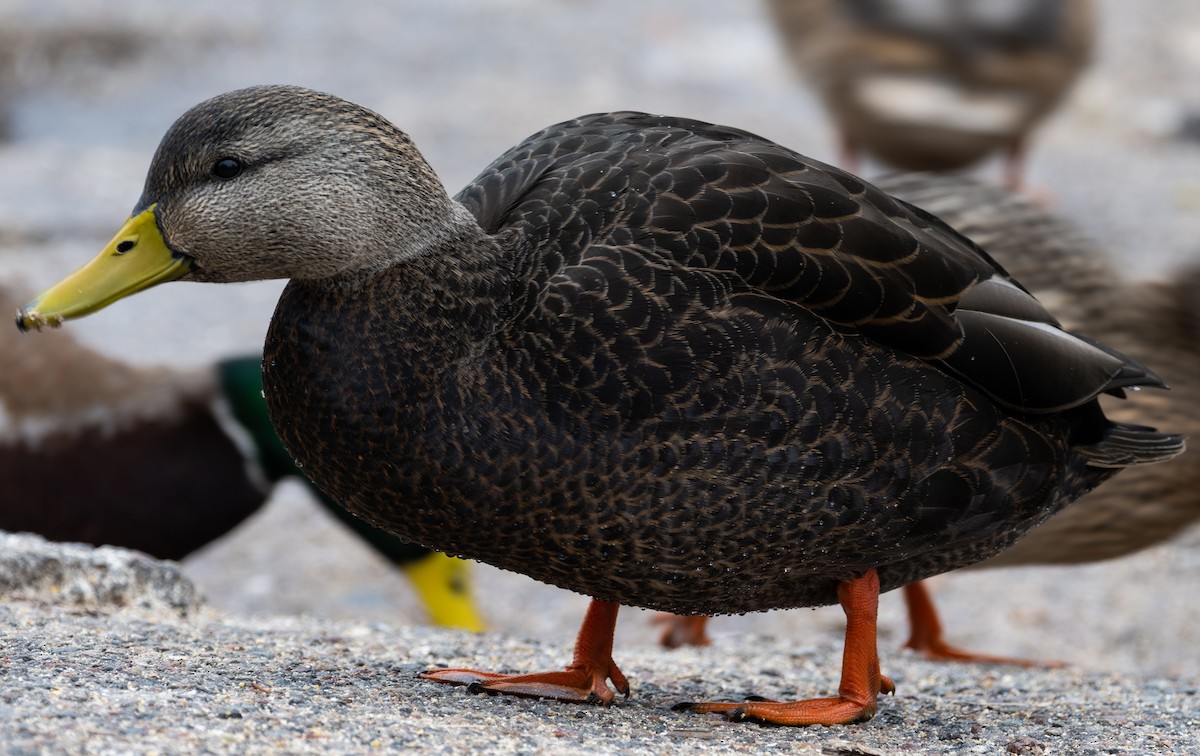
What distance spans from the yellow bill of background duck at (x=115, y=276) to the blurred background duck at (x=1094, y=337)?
234 centimetres

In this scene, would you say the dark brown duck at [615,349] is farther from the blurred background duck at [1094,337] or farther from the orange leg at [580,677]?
the blurred background duck at [1094,337]

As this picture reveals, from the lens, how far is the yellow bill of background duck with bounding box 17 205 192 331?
112 inches

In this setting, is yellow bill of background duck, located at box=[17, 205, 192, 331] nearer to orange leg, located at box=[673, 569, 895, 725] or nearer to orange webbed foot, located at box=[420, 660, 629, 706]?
orange webbed foot, located at box=[420, 660, 629, 706]

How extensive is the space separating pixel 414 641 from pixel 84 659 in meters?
1.05

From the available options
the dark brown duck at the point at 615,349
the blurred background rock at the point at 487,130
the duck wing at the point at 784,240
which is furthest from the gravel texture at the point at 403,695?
the blurred background rock at the point at 487,130

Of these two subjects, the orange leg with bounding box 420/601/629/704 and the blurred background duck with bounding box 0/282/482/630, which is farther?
the blurred background duck with bounding box 0/282/482/630

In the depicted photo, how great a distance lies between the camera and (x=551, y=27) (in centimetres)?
1254

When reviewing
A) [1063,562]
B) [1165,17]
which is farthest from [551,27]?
[1063,562]

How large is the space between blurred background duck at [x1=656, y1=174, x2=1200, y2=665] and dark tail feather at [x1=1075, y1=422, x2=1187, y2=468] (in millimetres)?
1190

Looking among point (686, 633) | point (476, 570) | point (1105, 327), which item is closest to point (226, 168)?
point (686, 633)

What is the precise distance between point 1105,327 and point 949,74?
4.54 m

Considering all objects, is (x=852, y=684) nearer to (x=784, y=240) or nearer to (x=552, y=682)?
(x=552, y=682)

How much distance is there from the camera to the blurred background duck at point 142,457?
519 cm

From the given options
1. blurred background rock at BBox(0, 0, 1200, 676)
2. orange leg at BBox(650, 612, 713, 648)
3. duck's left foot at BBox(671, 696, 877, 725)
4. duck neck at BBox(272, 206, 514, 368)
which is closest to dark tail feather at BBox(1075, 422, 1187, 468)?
duck's left foot at BBox(671, 696, 877, 725)
